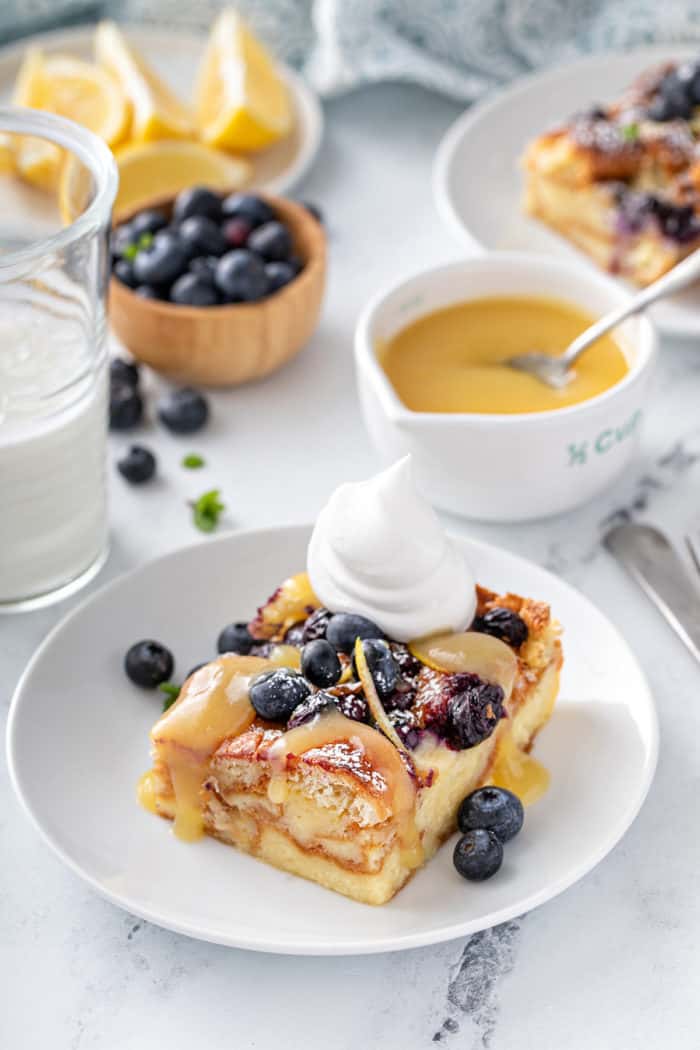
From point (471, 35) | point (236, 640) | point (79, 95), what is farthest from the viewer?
point (471, 35)

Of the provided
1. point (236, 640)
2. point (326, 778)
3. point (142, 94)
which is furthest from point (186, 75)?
point (326, 778)

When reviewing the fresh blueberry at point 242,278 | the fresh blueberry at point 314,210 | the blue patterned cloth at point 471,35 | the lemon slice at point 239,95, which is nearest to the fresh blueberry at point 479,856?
the fresh blueberry at point 242,278

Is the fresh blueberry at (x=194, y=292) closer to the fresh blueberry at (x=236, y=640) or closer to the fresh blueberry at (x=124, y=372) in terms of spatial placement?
the fresh blueberry at (x=124, y=372)

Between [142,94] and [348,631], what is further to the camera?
[142,94]

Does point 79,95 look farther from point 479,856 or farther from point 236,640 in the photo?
point 479,856

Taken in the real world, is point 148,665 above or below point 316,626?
below

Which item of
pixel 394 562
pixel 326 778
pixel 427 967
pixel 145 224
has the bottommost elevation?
pixel 427 967

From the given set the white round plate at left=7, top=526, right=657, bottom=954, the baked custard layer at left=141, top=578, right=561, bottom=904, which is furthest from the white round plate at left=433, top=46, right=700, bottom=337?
the baked custard layer at left=141, top=578, right=561, bottom=904

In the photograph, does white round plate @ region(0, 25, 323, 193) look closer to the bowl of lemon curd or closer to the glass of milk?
the bowl of lemon curd
